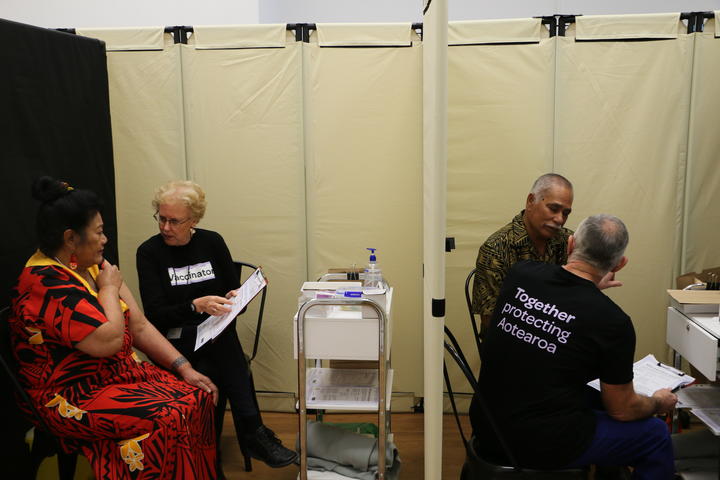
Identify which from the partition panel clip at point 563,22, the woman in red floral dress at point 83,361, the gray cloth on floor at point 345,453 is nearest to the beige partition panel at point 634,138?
the partition panel clip at point 563,22

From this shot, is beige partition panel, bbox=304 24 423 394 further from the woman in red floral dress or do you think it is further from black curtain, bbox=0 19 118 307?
the woman in red floral dress

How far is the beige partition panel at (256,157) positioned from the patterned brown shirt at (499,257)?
1094 millimetres

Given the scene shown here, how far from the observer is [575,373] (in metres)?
1.74

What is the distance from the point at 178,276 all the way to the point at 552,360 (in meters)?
1.59

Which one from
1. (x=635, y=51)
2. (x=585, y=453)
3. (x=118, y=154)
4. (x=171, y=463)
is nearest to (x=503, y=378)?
(x=585, y=453)

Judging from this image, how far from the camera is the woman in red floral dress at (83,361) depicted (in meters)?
1.90

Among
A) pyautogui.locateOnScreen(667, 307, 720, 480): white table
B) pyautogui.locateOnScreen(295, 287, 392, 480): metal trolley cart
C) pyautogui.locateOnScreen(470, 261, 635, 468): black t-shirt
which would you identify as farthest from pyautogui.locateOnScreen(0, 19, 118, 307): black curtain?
pyautogui.locateOnScreen(667, 307, 720, 480): white table

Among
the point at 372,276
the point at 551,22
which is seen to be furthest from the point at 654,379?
the point at 551,22

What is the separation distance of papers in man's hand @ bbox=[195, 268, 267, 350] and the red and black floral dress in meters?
0.35

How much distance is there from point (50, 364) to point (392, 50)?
2.10m

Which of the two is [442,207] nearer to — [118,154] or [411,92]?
[411,92]

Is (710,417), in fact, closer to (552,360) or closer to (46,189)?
(552,360)

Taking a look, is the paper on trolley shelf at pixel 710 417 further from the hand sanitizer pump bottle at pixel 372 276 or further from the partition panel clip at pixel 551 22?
the partition panel clip at pixel 551 22

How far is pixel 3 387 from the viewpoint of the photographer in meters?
2.25
